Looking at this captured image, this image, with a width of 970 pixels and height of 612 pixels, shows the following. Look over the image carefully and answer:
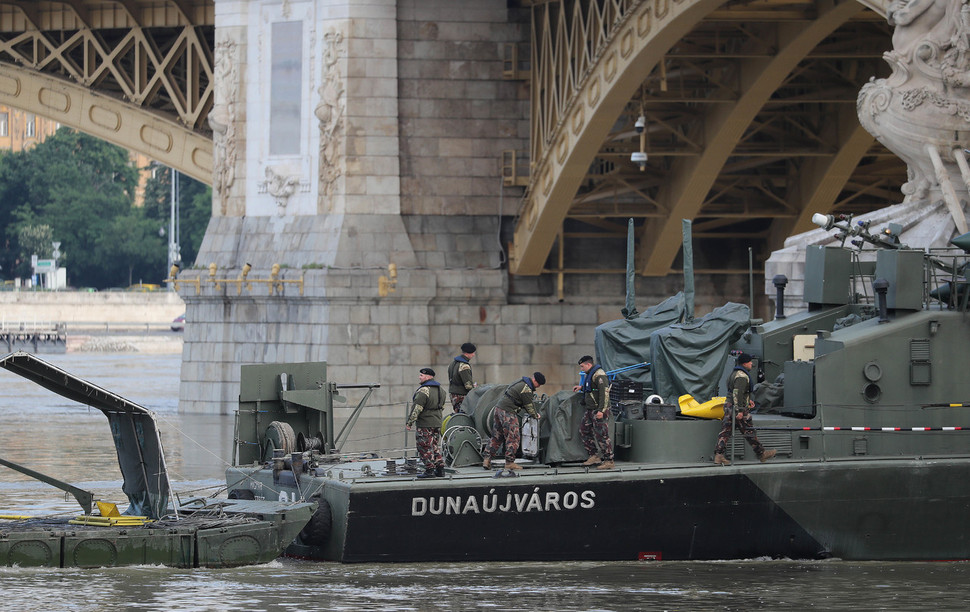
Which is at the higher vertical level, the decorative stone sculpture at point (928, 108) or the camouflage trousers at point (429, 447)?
the decorative stone sculpture at point (928, 108)

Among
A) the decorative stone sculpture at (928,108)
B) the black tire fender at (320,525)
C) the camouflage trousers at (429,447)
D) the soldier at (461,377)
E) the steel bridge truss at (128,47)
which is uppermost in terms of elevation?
the steel bridge truss at (128,47)

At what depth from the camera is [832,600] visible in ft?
54.4

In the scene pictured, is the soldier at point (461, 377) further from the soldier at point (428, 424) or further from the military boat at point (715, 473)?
the soldier at point (428, 424)

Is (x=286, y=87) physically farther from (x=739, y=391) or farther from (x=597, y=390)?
(x=739, y=391)

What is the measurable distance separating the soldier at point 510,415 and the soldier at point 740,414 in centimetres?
182

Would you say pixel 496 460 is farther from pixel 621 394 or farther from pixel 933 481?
pixel 933 481

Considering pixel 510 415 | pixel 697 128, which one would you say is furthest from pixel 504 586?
pixel 697 128

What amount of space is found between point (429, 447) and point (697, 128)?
19.0 m

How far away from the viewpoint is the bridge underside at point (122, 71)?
45594 mm

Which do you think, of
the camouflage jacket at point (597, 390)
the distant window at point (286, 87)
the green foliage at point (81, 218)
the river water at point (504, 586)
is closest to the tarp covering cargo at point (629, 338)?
the camouflage jacket at point (597, 390)

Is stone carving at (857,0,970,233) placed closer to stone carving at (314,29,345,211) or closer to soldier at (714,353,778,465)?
soldier at (714,353,778,465)

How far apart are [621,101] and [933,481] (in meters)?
15.8

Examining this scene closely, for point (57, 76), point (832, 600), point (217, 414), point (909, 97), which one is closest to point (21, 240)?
point (57, 76)

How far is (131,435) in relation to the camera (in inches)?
748
